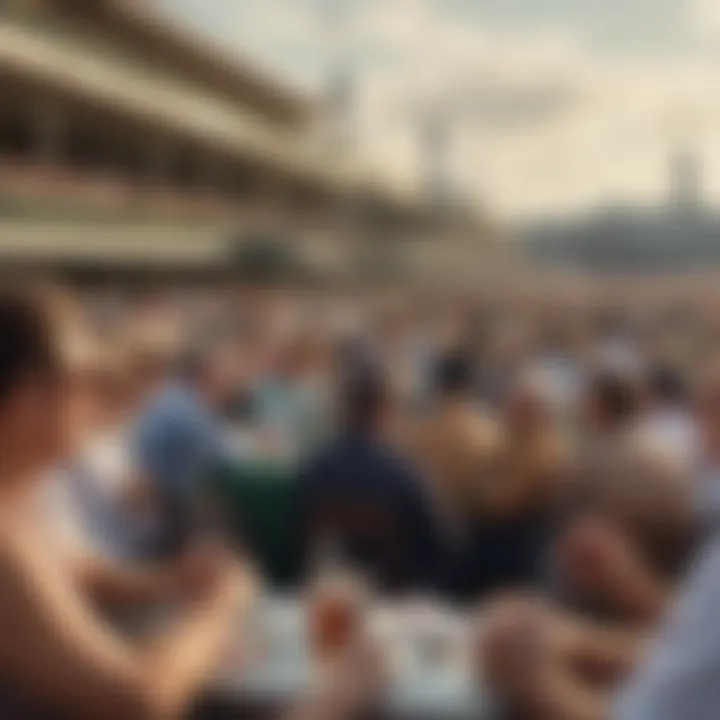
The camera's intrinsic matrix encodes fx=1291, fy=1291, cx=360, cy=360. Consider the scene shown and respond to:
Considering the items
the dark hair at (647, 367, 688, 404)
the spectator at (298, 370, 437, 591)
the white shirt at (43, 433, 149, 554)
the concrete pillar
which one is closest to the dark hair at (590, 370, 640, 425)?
the dark hair at (647, 367, 688, 404)

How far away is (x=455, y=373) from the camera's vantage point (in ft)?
4.93

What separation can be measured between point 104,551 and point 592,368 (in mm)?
691

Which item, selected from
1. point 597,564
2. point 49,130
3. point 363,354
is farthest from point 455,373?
point 49,130

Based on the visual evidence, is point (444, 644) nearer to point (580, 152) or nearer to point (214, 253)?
point (580, 152)

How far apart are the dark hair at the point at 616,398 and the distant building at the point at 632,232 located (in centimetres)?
20

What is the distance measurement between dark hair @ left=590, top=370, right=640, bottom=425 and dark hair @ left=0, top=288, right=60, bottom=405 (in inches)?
27.9

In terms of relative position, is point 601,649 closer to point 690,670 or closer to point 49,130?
point 690,670

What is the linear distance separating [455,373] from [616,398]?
293 mm

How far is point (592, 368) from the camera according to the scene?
5.04 feet

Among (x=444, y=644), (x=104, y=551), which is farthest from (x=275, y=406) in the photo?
(x=444, y=644)

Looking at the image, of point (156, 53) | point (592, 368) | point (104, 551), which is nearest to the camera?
point (104, 551)

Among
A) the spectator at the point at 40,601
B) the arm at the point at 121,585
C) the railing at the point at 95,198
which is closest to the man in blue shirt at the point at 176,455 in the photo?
the arm at the point at 121,585

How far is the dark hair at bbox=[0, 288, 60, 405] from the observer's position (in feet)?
1.93

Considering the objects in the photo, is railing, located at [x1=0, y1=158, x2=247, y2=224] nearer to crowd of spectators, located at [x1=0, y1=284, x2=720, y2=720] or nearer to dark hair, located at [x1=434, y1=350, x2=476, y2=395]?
crowd of spectators, located at [x1=0, y1=284, x2=720, y2=720]
